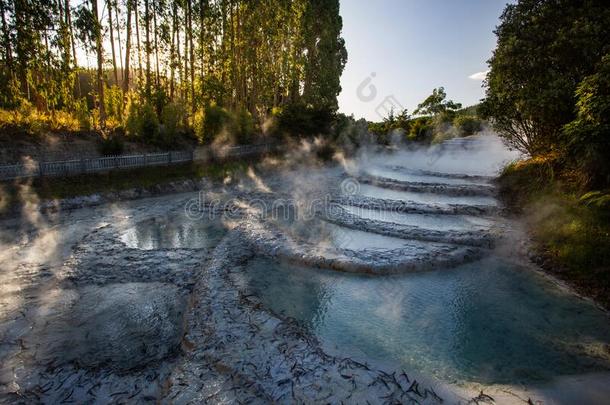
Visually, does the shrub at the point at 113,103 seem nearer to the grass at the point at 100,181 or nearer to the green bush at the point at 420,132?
the grass at the point at 100,181

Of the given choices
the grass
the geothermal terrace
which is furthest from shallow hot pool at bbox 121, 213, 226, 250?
the grass

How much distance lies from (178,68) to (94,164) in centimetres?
1598

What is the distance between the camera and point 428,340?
7129 millimetres

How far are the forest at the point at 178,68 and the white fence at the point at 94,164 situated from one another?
1.90m

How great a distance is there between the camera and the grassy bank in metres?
9.52

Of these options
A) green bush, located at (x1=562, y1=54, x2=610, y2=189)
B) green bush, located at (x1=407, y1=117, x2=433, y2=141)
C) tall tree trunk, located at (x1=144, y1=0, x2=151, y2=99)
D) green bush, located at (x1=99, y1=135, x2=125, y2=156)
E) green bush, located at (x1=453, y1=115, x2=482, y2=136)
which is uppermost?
tall tree trunk, located at (x1=144, y1=0, x2=151, y2=99)

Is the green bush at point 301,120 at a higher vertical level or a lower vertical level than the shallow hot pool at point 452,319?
higher

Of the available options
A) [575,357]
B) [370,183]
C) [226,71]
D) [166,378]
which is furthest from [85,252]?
[226,71]

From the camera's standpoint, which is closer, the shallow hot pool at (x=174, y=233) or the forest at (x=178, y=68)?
the shallow hot pool at (x=174, y=233)

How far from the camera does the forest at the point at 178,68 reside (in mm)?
21500

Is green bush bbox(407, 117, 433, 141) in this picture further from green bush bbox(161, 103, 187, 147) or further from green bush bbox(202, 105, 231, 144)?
green bush bbox(161, 103, 187, 147)

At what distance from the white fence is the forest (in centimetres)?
190

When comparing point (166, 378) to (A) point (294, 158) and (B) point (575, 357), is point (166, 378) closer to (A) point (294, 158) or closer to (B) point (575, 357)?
(B) point (575, 357)

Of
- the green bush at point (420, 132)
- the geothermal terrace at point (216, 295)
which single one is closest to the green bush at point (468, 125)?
the green bush at point (420, 132)
